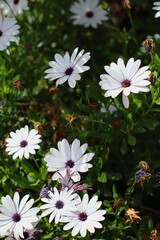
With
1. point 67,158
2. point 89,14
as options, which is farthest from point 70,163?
point 89,14

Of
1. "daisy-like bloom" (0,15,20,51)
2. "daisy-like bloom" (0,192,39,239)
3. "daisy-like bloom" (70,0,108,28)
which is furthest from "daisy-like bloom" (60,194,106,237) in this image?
"daisy-like bloom" (70,0,108,28)

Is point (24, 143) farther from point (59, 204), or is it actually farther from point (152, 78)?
point (152, 78)

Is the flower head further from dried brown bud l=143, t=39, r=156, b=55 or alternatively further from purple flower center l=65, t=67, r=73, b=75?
dried brown bud l=143, t=39, r=156, b=55

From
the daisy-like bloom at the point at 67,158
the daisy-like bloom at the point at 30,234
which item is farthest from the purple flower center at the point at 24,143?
the daisy-like bloom at the point at 30,234

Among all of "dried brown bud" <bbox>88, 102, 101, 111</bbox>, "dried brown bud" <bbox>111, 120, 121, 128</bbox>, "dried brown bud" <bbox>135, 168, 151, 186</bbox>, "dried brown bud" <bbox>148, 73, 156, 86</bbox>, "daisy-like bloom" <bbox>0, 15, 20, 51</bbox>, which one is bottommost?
"dried brown bud" <bbox>135, 168, 151, 186</bbox>

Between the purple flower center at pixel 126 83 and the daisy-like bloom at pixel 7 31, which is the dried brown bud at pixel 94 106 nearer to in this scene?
the purple flower center at pixel 126 83

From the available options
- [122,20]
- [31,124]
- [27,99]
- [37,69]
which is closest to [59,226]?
[31,124]
